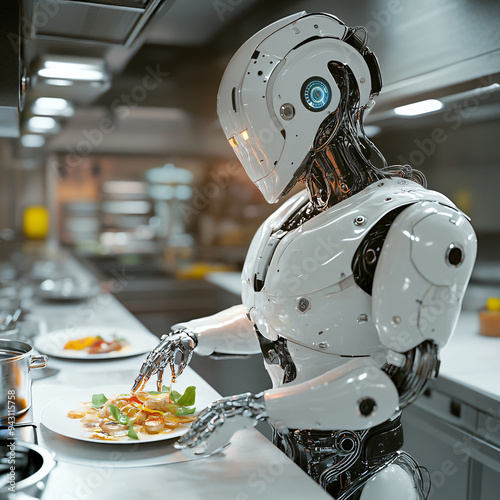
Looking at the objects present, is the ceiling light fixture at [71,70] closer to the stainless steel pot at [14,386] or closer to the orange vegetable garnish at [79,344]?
the orange vegetable garnish at [79,344]

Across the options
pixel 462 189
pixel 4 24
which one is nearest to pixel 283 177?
pixel 4 24

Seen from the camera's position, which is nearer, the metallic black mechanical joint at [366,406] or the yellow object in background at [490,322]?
the metallic black mechanical joint at [366,406]

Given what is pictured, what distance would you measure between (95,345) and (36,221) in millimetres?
4856

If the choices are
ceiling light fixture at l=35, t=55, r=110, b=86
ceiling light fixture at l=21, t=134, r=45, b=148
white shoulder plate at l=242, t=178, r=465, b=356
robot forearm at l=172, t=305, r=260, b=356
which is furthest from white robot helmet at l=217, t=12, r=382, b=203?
ceiling light fixture at l=21, t=134, r=45, b=148

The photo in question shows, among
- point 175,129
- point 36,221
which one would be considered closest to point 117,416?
point 175,129

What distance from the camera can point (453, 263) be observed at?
0.94 meters

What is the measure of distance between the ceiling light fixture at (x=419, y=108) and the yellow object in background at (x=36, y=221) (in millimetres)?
4909

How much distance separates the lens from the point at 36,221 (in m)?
6.12

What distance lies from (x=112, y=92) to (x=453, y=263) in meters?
3.80

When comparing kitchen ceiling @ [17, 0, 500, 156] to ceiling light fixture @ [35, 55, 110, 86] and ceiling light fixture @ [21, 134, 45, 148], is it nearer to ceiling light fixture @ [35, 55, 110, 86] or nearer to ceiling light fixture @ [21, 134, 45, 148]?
ceiling light fixture @ [35, 55, 110, 86]

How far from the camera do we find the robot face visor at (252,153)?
3.62 feet

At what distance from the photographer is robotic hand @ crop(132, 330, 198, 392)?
1185mm

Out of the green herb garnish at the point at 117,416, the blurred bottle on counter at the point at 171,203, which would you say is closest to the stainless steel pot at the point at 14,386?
the green herb garnish at the point at 117,416

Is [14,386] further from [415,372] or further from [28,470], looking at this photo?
[415,372]
